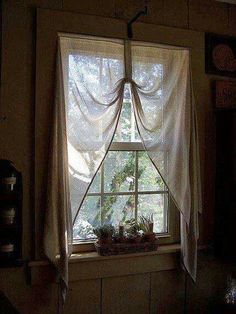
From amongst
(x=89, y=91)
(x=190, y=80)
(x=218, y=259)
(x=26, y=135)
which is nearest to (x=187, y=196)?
(x=218, y=259)

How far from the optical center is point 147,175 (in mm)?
2367

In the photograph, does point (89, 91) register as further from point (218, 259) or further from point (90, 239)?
point (218, 259)

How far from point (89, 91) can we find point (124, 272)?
1211 mm

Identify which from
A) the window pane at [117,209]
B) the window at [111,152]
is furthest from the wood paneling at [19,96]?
the window pane at [117,209]

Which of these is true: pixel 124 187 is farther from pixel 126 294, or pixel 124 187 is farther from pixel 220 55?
pixel 220 55

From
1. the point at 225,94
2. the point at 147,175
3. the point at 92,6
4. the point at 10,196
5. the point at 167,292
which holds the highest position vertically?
the point at 92,6

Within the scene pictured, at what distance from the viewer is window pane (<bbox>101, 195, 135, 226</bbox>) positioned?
2.26 metres

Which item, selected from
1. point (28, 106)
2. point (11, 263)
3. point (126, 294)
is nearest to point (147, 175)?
point (126, 294)

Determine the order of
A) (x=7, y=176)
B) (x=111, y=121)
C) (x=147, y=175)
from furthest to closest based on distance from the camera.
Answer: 1. (x=147, y=175)
2. (x=111, y=121)
3. (x=7, y=176)

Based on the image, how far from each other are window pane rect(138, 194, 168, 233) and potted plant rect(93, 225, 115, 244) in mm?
290

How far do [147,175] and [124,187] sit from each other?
0.19 m

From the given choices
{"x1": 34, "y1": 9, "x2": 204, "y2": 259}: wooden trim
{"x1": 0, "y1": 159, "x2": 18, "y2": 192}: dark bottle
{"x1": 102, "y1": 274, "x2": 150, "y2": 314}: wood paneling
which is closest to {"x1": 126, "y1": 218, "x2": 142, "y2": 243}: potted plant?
{"x1": 102, "y1": 274, "x2": 150, "y2": 314}: wood paneling

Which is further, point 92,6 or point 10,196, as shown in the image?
point 92,6

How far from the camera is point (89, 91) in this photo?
6.83ft
